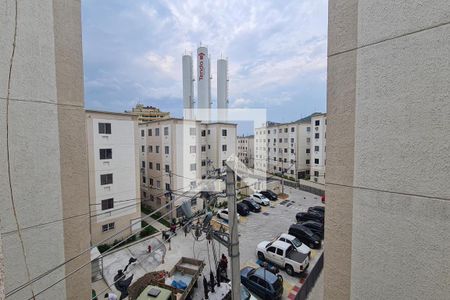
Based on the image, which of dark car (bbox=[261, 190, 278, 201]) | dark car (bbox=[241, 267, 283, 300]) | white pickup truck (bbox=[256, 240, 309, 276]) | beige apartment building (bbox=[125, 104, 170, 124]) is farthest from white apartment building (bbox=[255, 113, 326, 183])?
beige apartment building (bbox=[125, 104, 170, 124])

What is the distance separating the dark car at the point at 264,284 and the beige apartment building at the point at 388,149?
556 centimetres

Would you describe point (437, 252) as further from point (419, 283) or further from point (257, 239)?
point (257, 239)

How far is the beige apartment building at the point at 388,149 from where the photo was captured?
6.10 ft

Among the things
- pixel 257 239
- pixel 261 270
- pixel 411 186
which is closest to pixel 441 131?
pixel 411 186

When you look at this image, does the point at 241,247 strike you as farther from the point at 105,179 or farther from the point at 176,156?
the point at 105,179

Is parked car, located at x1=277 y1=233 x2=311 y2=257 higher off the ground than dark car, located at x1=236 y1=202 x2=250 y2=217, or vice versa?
parked car, located at x1=277 y1=233 x2=311 y2=257

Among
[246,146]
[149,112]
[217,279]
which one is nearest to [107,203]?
[217,279]

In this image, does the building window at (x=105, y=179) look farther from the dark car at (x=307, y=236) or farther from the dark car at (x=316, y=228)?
the dark car at (x=316, y=228)

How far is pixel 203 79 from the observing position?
2384 cm

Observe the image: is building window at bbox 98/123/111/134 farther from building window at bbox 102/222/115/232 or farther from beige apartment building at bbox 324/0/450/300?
beige apartment building at bbox 324/0/450/300

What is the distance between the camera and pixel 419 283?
6.61 ft

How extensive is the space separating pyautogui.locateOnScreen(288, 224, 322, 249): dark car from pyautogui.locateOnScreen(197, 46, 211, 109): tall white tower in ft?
53.2

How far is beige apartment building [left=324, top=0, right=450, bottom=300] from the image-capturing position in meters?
1.86

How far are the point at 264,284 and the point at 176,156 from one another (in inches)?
470
